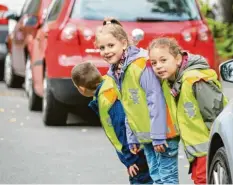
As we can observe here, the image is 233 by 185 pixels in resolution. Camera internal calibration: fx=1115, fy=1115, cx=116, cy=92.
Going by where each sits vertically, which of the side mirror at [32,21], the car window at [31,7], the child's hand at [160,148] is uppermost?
the car window at [31,7]

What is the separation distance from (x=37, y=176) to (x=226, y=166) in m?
3.40

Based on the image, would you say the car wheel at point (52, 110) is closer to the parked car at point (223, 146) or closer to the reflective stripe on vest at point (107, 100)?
the reflective stripe on vest at point (107, 100)

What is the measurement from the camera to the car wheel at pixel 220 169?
20.2ft

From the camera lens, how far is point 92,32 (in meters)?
12.2

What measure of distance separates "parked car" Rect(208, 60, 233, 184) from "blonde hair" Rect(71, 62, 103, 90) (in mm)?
930

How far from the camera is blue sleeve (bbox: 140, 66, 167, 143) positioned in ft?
22.4

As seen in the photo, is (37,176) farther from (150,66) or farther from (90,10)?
(90,10)

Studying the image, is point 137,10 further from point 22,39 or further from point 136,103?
point 136,103

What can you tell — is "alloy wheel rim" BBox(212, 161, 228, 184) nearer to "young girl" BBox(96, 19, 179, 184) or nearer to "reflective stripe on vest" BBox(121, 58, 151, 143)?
"young girl" BBox(96, 19, 179, 184)

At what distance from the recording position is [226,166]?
6.18 meters

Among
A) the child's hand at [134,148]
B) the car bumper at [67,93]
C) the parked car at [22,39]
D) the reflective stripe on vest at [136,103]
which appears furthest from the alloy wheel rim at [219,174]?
the parked car at [22,39]

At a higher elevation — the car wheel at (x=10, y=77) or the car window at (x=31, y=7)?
the car window at (x=31, y=7)

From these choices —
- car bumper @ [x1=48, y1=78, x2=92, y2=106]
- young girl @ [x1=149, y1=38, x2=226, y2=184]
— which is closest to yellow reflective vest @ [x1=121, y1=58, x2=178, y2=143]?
young girl @ [x1=149, y1=38, x2=226, y2=184]

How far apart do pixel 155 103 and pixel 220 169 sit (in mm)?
726
